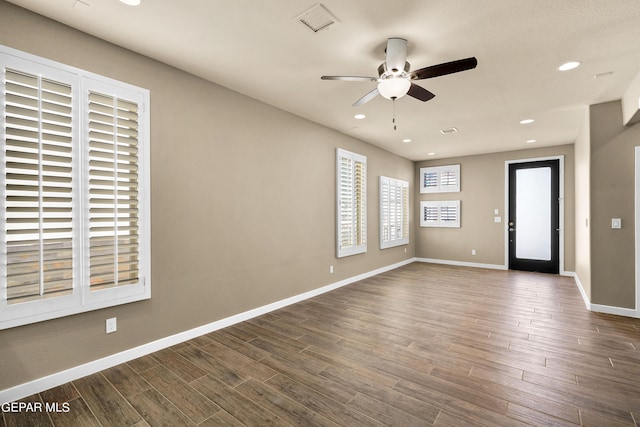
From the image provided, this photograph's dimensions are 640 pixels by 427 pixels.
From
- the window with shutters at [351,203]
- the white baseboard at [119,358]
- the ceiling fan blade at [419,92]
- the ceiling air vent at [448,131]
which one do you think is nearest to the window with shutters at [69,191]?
the white baseboard at [119,358]

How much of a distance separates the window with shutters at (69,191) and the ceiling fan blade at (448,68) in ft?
8.15

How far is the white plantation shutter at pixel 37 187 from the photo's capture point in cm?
211

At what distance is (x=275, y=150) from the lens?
416 cm

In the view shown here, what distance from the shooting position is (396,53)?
2.52 meters

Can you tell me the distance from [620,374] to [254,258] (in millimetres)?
3626

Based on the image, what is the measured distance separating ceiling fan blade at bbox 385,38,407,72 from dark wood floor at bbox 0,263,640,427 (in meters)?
2.55

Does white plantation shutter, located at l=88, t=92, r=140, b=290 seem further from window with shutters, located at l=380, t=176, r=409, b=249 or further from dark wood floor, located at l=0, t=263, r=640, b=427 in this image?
window with shutters, located at l=380, t=176, r=409, b=249

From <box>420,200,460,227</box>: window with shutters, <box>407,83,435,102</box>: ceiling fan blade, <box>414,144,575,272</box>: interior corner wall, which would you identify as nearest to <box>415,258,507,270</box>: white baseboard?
<box>414,144,575,272</box>: interior corner wall

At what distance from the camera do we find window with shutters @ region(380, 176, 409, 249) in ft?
21.6

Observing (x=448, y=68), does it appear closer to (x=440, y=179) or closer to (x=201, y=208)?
(x=201, y=208)

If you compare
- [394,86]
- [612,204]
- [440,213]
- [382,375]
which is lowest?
[382,375]

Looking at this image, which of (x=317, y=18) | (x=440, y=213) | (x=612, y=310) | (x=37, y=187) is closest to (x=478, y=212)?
(x=440, y=213)

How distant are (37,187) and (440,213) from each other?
7.75 meters

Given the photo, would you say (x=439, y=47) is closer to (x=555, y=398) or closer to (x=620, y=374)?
(x=555, y=398)
